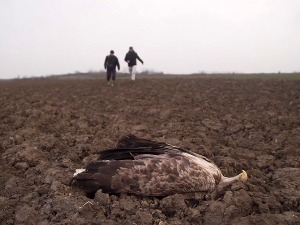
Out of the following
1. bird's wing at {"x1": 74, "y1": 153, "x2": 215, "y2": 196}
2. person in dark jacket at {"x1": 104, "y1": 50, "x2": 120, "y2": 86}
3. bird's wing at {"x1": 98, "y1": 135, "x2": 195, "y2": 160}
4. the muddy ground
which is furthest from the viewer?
person in dark jacket at {"x1": 104, "y1": 50, "x2": 120, "y2": 86}

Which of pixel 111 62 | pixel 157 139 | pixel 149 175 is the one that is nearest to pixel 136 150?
pixel 149 175

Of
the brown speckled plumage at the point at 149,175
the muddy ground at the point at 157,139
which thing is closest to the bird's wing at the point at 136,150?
the brown speckled plumage at the point at 149,175

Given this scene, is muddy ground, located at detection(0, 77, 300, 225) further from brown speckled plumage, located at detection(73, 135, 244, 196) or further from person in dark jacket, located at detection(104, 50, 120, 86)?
person in dark jacket, located at detection(104, 50, 120, 86)

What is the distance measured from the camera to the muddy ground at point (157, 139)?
207 inches

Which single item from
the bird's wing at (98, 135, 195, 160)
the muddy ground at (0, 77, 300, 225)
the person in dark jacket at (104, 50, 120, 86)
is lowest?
the muddy ground at (0, 77, 300, 225)

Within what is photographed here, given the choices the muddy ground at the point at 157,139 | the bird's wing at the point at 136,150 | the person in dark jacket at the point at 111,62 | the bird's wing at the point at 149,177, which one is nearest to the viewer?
the muddy ground at the point at 157,139

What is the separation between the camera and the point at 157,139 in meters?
8.55

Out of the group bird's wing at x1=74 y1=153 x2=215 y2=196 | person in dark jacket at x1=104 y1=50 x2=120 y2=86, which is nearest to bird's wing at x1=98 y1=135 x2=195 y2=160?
bird's wing at x1=74 y1=153 x2=215 y2=196

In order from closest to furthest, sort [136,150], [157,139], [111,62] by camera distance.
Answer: [136,150] < [157,139] < [111,62]

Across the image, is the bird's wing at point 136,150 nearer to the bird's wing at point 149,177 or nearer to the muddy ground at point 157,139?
the bird's wing at point 149,177

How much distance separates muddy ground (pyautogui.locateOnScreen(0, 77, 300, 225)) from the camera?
5254 millimetres

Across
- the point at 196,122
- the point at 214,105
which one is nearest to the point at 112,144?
the point at 196,122

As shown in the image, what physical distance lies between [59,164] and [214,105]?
7.39 metres

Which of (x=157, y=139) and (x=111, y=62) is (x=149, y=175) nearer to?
(x=157, y=139)
